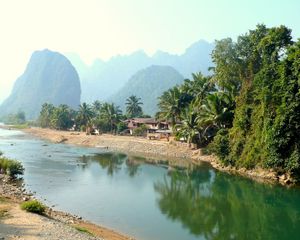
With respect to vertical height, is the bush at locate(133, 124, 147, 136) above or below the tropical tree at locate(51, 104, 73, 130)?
below

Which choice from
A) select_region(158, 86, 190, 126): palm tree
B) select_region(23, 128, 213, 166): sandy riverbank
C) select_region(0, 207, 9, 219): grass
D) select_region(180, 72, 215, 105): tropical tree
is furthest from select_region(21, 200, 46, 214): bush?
select_region(158, 86, 190, 126): palm tree

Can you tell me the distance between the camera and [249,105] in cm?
4956

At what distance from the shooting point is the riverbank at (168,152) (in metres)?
43.1

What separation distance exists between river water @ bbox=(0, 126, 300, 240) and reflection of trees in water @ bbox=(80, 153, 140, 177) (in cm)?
39

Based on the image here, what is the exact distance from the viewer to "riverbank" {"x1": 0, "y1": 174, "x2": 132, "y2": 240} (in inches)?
706

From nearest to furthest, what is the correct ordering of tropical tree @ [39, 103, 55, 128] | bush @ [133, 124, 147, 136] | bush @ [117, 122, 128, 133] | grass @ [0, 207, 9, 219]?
grass @ [0, 207, 9, 219]
bush @ [133, 124, 147, 136]
bush @ [117, 122, 128, 133]
tropical tree @ [39, 103, 55, 128]

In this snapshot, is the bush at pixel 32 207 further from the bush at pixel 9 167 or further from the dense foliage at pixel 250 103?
the dense foliage at pixel 250 103

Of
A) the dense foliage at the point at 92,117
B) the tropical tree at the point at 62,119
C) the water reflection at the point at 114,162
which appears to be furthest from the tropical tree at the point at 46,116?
the water reflection at the point at 114,162

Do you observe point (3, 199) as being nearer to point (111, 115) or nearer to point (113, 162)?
point (113, 162)

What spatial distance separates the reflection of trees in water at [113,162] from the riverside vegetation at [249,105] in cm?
1084

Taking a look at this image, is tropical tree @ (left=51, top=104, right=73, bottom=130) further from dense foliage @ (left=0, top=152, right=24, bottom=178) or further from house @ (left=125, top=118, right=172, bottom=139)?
dense foliage @ (left=0, top=152, right=24, bottom=178)

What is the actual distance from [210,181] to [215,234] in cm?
1771

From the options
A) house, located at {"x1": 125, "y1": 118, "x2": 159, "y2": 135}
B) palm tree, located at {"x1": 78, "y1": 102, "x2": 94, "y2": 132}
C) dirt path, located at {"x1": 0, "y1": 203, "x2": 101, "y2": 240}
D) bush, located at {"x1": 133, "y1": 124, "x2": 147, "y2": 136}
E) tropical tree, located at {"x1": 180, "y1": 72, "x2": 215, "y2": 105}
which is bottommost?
dirt path, located at {"x1": 0, "y1": 203, "x2": 101, "y2": 240}

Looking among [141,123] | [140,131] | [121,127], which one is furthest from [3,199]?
[121,127]
